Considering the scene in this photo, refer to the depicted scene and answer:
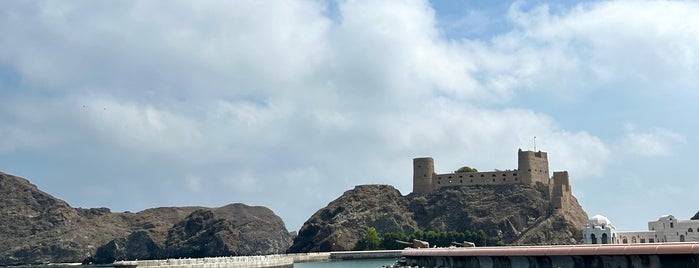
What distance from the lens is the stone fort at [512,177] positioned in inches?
7288

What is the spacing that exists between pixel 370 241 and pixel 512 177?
42.3m

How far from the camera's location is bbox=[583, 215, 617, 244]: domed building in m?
82.0

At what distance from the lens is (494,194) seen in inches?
7407

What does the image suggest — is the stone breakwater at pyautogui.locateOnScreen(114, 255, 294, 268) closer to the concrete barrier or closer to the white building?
the white building

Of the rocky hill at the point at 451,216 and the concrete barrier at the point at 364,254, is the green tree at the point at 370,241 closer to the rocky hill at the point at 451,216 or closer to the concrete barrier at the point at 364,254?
the rocky hill at the point at 451,216

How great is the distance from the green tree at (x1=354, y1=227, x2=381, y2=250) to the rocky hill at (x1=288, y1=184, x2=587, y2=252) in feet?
7.56

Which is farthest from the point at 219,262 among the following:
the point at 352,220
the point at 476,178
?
the point at 476,178

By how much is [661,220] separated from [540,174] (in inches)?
3942

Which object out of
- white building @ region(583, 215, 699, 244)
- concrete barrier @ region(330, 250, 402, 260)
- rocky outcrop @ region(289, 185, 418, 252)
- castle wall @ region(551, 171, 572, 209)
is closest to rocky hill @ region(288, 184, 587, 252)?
rocky outcrop @ region(289, 185, 418, 252)

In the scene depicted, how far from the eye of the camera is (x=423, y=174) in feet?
651

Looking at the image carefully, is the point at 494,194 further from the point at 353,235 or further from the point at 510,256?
the point at 510,256

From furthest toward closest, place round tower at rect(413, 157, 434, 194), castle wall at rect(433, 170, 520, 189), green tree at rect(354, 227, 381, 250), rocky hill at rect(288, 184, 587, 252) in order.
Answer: round tower at rect(413, 157, 434, 194) → castle wall at rect(433, 170, 520, 189) → rocky hill at rect(288, 184, 587, 252) → green tree at rect(354, 227, 381, 250)

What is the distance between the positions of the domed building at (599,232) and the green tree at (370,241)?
91.2 m

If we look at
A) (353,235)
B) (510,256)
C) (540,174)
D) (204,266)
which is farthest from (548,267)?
(540,174)
